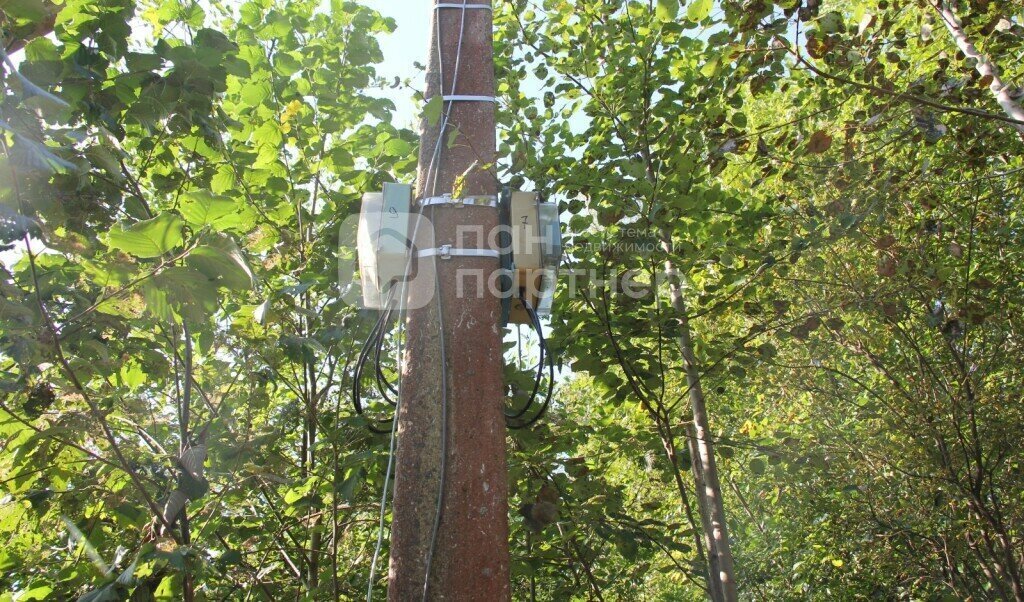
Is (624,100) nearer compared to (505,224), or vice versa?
(505,224)

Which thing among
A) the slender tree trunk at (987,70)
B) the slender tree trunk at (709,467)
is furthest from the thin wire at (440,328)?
the slender tree trunk at (987,70)

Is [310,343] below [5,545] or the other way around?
the other way around

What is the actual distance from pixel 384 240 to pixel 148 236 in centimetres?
60

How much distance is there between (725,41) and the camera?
10.2ft

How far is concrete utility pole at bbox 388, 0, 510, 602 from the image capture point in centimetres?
171

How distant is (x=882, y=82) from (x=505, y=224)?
7.28ft

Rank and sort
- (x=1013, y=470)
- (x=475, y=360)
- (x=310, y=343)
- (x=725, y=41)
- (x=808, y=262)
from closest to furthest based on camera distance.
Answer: (x=475, y=360)
(x=310, y=343)
(x=725, y=41)
(x=808, y=262)
(x=1013, y=470)

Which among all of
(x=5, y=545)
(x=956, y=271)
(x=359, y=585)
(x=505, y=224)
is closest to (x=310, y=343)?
(x=505, y=224)

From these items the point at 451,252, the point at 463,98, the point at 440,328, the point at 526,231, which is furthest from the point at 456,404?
the point at 463,98

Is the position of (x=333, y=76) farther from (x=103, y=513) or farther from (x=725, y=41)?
(x=103, y=513)

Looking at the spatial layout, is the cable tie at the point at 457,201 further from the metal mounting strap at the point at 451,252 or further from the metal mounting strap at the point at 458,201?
the metal mounting strap at the point at 451,252

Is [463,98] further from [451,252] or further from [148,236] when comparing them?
[148,236]

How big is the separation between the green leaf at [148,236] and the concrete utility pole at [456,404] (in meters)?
0.63

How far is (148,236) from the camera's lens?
5.18 feet
